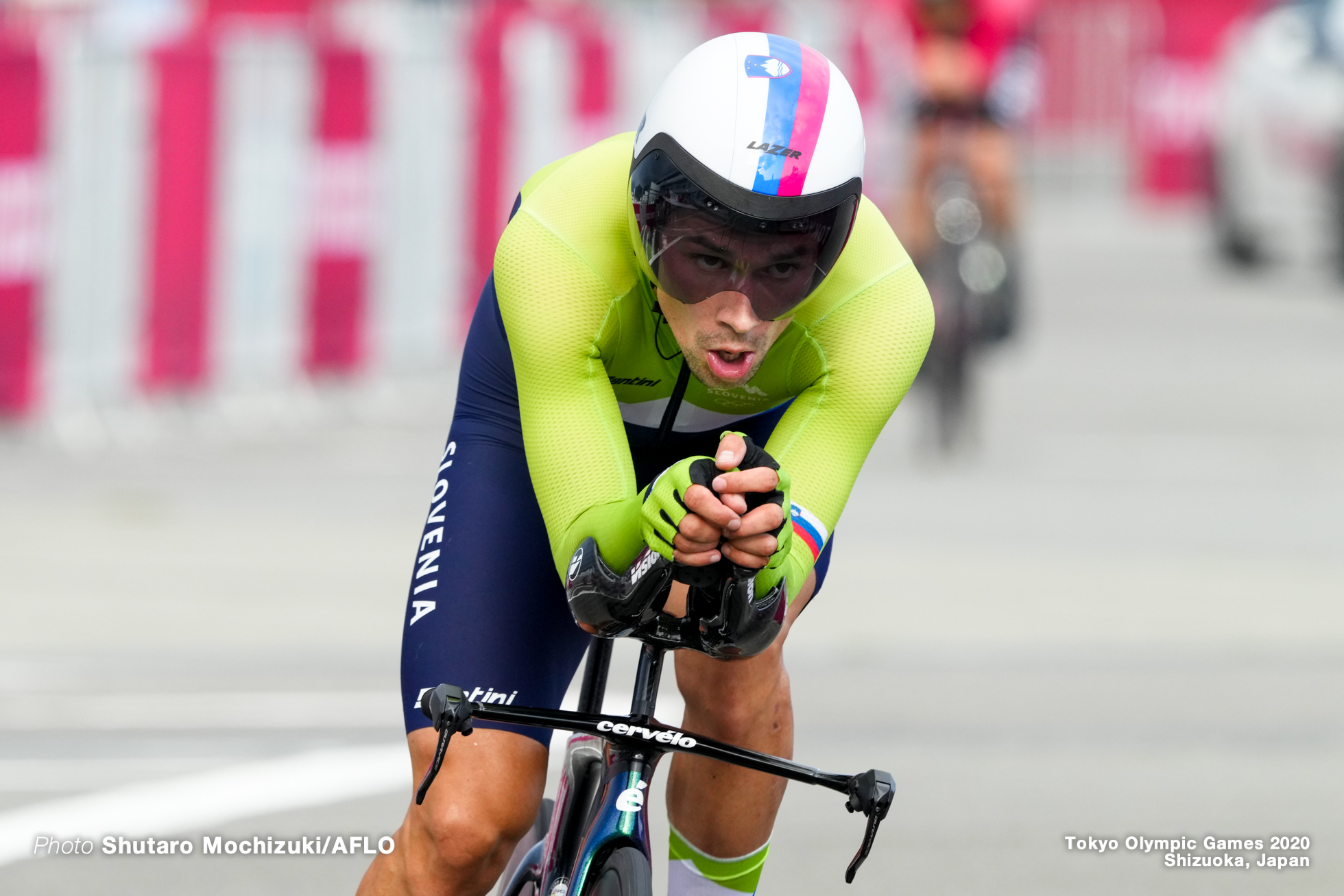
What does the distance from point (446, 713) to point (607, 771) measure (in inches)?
17.4

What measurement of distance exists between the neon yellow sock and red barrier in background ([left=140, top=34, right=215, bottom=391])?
8.85 meters

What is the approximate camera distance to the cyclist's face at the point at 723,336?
3891mm

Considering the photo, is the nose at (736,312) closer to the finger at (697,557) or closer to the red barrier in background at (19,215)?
the finger at (697,557)

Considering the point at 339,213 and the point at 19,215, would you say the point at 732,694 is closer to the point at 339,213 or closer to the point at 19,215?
the point at 19,215

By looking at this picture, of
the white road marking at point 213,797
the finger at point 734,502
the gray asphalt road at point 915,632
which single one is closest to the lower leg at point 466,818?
the finger at point 734,502

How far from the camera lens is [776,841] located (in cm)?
618

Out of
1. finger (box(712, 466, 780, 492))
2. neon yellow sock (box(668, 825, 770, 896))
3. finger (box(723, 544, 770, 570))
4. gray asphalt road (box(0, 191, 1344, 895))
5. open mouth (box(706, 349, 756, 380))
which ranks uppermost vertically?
open mouth (box(706, 349, 756, 380))

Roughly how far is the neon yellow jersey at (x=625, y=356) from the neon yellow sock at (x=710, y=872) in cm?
68

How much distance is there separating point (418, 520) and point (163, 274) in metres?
2.94

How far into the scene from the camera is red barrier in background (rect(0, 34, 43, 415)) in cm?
1182

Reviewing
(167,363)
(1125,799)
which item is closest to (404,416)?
(167,363)

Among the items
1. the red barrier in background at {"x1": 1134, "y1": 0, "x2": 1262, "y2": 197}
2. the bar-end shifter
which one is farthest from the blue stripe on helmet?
the red barrier in background at {"x1": 1134, "y1": 0, "x2": 1262, "y2": 197}

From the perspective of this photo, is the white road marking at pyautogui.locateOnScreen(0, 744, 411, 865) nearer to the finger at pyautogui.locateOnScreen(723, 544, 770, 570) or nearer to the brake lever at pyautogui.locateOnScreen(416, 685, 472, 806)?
the brake lever at pyautogui.locateOnScreen(416, 685, 472, 806)

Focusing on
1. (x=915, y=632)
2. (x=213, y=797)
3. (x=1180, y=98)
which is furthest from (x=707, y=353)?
(x=1180, y=98)
